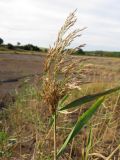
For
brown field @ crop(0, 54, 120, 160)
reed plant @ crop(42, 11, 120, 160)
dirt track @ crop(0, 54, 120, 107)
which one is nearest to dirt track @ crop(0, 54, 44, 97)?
dirt track @ crop(0, 54, 120, 107)

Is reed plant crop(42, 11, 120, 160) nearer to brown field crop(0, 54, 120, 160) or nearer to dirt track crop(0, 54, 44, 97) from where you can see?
brown field crop(0, 54, 120, 160)

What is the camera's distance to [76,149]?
4.88m

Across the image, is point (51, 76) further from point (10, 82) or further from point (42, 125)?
point (10, 82)

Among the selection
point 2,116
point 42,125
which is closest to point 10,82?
point 2,116

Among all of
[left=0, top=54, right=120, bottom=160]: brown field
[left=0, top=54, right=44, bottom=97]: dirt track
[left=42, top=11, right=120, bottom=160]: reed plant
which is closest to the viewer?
[left=42, top=11, right=120, bottom=160]: reed plant

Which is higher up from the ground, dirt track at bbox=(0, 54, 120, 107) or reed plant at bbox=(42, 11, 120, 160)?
reed plant at bbox=(42, 11, 120, 160)

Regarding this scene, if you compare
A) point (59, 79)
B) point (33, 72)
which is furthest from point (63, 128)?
point (33, 72)

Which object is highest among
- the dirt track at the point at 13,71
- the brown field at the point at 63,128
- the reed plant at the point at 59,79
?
the reed plant at the point at 59,79

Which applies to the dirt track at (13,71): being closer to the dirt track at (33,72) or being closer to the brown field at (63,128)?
the dirt track at (33,72)

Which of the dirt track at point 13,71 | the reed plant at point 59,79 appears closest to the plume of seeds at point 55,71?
the reed plant at point 59,79

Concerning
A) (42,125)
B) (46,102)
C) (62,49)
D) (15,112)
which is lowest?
(15,112)

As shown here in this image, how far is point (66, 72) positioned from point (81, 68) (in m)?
0.08

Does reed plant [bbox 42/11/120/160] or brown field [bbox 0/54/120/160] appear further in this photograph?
brown field [bbox 0/54/120/160]

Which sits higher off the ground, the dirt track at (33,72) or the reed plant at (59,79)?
the reed plant at (59,79)
